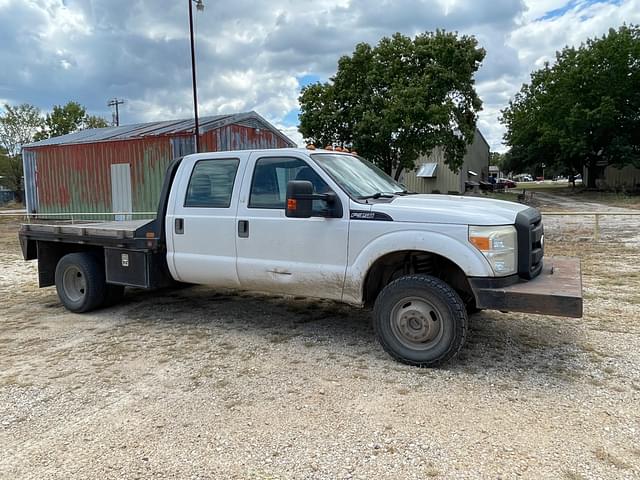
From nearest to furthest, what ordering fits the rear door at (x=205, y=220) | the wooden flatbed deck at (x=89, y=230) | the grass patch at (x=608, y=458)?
1. the grass patch at (x=608, y=458)
2. the rear door at (x=205, y=220)
3. the wooden flatbed deck at (x=89, y=230)

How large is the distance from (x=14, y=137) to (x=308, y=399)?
146ft

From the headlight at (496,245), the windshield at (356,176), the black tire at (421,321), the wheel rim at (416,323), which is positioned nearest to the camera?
the headlight at (496,245)

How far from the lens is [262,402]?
12.6 feet

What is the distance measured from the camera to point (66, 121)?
151 feet

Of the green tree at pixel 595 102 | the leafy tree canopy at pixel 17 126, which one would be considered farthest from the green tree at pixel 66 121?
the green tree at pixel 595 102

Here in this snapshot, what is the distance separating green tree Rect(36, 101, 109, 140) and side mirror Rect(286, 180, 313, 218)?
150ft

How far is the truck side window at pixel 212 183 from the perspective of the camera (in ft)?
18.0

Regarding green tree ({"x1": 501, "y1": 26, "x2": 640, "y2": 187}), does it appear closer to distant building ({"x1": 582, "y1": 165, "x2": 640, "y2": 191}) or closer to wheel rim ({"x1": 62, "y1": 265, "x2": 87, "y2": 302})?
distant building ({"x1": 582, "y1": 165, "x2": 640, "y2": 191})

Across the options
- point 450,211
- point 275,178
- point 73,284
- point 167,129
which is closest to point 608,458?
point 450,211

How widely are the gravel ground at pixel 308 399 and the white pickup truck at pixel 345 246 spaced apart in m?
0.51

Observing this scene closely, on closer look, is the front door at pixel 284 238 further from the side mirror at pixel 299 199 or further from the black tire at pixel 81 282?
the black tire at pixel 81 282

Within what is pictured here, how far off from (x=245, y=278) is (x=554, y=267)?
10.1ft

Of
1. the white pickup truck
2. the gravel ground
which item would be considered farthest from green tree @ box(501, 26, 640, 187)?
the white pickup truck

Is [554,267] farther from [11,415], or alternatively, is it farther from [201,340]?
[11,415]
